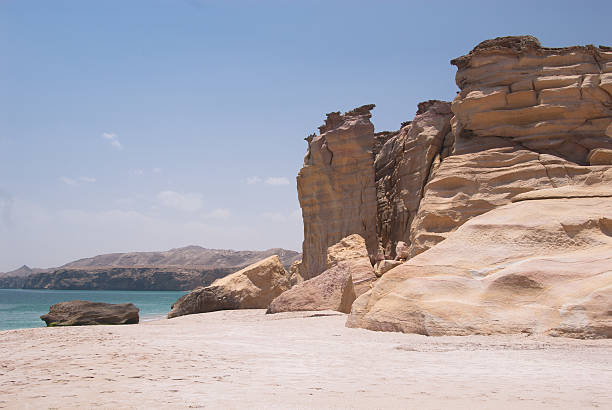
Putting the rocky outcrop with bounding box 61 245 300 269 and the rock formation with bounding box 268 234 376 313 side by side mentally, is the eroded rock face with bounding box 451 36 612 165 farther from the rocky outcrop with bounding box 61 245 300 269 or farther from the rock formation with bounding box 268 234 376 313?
the rocky outcrop with bounding box 61 245 300 269

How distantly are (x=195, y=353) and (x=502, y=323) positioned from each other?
395 centimetres

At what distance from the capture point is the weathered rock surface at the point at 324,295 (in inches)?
474

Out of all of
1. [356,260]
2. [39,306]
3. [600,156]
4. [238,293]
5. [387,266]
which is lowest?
[39,306]

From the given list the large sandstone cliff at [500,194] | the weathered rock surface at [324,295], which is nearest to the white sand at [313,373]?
the large sandstone cliff at [500,194]

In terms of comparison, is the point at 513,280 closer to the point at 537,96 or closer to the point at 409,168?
the point at 537,96

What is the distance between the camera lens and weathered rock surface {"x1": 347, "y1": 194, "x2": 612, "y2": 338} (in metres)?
6.72

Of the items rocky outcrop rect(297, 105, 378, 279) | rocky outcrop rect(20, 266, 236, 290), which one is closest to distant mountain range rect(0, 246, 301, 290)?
rocky outcrop rect(20, 266, 236, 290)

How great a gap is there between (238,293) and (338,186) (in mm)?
9683

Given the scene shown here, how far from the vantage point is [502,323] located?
686 cm

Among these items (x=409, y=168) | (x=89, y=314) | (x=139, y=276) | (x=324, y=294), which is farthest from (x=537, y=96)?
(x=139, y=276)

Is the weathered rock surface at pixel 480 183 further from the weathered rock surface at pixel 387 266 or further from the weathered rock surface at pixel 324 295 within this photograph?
the weathered rock surface at pixel 324 295

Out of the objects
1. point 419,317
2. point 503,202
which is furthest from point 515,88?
point 419,317

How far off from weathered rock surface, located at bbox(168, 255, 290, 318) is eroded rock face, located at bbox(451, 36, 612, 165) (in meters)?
7.65

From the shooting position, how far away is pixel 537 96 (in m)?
14.5
